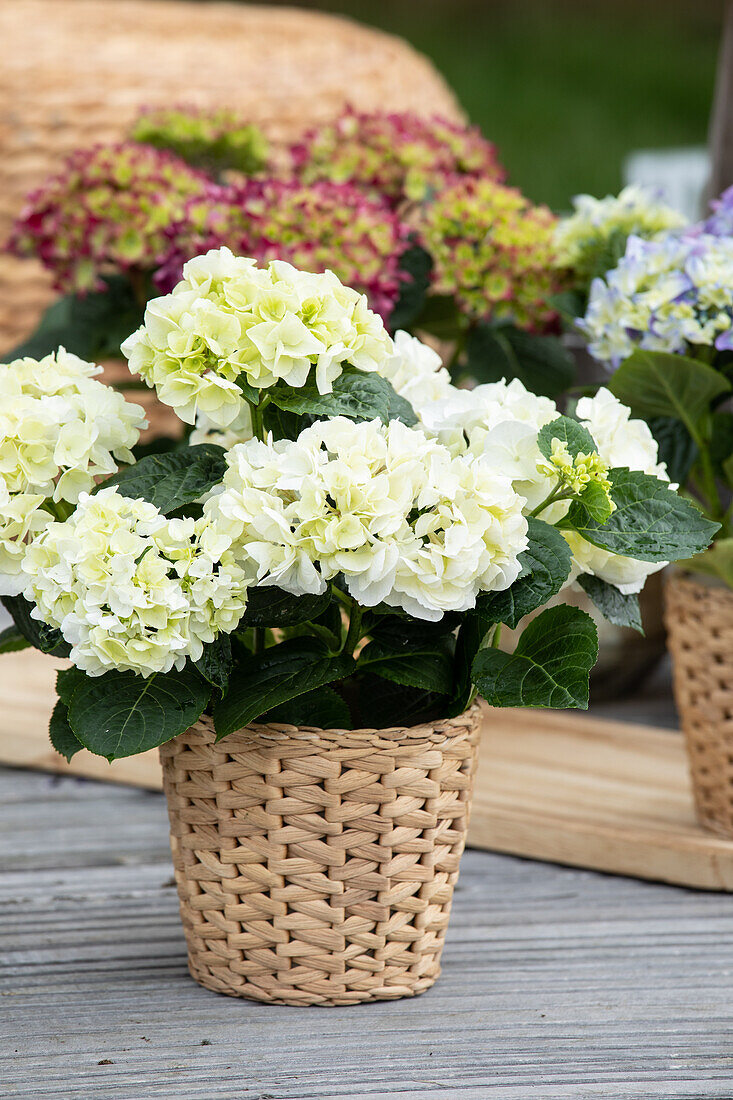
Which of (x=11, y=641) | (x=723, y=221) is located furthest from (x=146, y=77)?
(x=11, y=641)

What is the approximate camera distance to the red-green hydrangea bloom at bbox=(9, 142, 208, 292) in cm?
130

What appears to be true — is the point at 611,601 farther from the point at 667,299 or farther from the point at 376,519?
the point at 667,299

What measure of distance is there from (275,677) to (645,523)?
26cm

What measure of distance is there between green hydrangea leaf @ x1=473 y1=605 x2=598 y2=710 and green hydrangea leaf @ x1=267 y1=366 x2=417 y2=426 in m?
0.17

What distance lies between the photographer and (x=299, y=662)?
2.63ft

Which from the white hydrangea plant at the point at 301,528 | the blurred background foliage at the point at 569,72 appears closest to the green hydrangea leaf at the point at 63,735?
the white hydrangea plant at the point at 301,528

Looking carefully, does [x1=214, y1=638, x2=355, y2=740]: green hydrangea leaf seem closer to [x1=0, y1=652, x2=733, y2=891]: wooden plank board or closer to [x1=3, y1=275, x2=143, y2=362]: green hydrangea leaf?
[x1=0, y1=652, x2=733, y2=891]: wooden plank board

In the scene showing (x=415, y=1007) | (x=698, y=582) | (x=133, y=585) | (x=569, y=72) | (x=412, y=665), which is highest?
(x=133, y=585)

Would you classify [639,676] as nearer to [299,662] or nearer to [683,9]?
[299,662]

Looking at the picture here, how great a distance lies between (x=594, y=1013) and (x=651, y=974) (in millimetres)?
86

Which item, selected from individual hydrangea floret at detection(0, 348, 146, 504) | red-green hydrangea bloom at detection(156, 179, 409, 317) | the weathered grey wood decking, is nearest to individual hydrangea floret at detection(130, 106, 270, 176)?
red-green hydrangea bloom at detection(156, 179, 409, 317)

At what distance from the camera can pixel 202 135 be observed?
1.50 meters

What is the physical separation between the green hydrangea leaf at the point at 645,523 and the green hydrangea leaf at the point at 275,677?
18 cm

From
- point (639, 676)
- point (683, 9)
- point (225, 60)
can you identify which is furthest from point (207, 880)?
point (683, 9)
